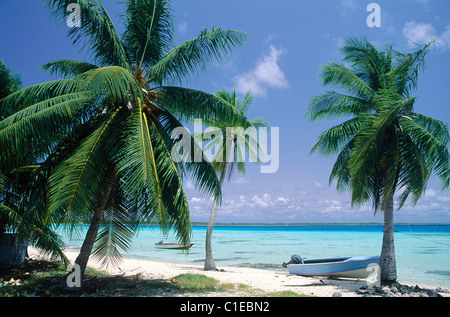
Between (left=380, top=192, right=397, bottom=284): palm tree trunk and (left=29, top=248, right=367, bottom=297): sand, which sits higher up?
(left=380, top=192, right=397, bottom=284): palm tree trunk

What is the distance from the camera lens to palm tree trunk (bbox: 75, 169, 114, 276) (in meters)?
7.51

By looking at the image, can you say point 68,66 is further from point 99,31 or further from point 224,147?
point 224,147

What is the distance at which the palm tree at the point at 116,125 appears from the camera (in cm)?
617

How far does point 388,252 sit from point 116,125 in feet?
31.1

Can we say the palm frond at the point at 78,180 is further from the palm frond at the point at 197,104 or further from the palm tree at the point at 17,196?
the palm frond at the point at 197,104

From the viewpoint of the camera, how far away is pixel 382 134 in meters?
9.73

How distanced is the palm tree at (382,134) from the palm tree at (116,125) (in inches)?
187

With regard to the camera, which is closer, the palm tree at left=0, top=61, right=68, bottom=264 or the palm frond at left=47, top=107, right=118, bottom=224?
the palm frond at left=47, top=107, right=118, bottom=224

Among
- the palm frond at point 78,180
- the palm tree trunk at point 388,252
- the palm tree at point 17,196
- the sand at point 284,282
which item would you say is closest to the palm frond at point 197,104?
the palm frond at point 78,180

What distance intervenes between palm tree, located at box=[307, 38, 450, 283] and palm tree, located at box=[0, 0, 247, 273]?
15.6ft

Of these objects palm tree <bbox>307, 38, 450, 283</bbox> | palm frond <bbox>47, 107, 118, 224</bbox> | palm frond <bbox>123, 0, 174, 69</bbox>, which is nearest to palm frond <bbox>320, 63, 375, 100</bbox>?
palm tree <bbox>307, 38, 450, 283</bbox>

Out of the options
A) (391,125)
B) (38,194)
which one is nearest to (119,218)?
(38,194)

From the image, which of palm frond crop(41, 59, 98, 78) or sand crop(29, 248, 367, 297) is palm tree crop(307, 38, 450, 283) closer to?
sand crop(29, 248, 367, 297)
